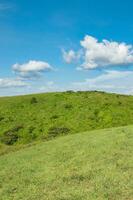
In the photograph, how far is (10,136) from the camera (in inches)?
1914

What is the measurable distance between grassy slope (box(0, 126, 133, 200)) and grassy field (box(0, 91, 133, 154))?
1516cm

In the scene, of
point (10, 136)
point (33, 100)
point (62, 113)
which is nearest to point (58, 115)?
point (62, 113)

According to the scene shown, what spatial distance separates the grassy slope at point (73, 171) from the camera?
18766 millimetres

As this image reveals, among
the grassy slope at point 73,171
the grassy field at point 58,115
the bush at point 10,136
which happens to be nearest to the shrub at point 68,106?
the grassy field at point 58,115

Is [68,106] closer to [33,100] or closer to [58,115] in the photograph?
[58,115]

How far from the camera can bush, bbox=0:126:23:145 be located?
47125 millimetres

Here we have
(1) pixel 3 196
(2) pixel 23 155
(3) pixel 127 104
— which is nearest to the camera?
(1) pixel 3 196

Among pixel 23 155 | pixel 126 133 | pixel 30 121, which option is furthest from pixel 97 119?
pixel 23 155

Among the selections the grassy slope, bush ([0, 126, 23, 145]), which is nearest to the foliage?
bush ([0, 126, 23, 145])

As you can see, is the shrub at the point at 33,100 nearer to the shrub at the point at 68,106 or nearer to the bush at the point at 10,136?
the shrub at the point at 68,106

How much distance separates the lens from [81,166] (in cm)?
2461

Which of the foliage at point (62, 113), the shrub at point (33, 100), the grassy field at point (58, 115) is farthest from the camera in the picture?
the shrub at point (33, 100)

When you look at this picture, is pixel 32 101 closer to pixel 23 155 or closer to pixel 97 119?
pixel 97 119

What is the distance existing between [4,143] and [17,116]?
34.1 ft
